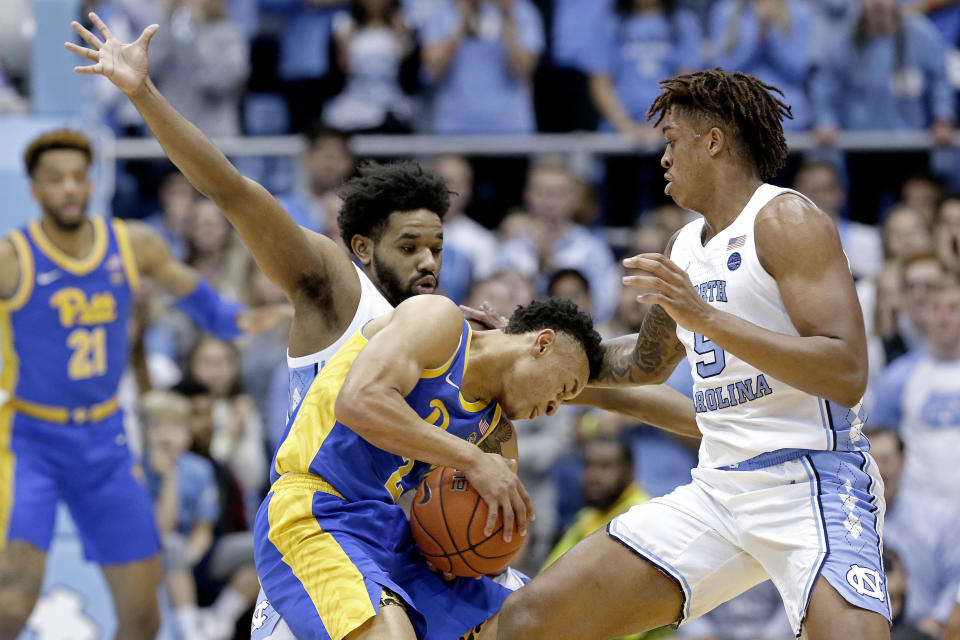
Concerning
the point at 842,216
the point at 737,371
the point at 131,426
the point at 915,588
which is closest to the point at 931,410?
the point at 915,588

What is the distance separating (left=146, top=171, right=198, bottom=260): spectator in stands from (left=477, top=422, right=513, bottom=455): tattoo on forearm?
542cm

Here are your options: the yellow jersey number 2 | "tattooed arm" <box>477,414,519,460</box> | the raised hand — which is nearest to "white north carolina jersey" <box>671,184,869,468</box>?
"tattooed arm" <box>477,414,519,460</box>

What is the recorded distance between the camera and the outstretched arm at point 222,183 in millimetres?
4488

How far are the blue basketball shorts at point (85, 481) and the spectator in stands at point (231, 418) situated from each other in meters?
1.39

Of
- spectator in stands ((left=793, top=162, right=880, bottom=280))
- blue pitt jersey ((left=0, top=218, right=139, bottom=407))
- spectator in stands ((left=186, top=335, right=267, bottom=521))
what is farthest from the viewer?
spectator in stands ((left=793, top=162, right=880, bottom=280))

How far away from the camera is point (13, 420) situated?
269 inches

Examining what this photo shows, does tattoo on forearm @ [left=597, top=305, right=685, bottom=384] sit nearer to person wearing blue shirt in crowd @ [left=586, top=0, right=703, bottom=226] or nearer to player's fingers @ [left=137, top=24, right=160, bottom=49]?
player's fingers @ [left=137, top=24, right=160, bottom=49]

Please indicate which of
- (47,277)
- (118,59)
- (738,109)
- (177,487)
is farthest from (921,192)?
(118,59)

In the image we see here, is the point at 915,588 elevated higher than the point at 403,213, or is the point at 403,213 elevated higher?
the point at 403,213

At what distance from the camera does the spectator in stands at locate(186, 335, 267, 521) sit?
827 centimetres

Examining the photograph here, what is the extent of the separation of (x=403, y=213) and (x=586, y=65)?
5.52 metres

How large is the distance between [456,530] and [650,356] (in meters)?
1.19

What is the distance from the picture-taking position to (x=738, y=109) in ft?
14.7

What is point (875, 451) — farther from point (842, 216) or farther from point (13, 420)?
point (13, 420)
